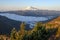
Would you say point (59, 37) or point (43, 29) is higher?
point (43, 29)

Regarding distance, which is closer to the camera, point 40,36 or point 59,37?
point 40,36

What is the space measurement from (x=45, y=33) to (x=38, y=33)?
1.55 metres

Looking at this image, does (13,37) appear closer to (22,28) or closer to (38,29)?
(22,28)

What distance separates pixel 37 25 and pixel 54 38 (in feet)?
55.9

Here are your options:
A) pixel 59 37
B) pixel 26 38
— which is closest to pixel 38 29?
pixel 26 38

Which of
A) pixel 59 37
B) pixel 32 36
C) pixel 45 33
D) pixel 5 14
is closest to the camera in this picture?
pixel 32 36

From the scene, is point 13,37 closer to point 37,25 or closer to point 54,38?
point 37,25

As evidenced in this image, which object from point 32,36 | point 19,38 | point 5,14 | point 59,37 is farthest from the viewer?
point 5,14

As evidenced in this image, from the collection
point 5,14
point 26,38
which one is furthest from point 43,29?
point 5,14

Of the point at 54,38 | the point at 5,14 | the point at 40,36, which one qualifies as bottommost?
the point at 5,14

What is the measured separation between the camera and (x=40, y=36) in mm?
24656

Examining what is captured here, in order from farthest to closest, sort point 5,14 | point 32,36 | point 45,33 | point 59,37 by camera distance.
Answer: point 5,14 → point 59,37 → point 45,33 → point 32,36

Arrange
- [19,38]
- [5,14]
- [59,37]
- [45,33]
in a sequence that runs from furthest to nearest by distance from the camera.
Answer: [5,14] < [59,37] < [45,33] < [19,38]

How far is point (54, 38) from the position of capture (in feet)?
136
